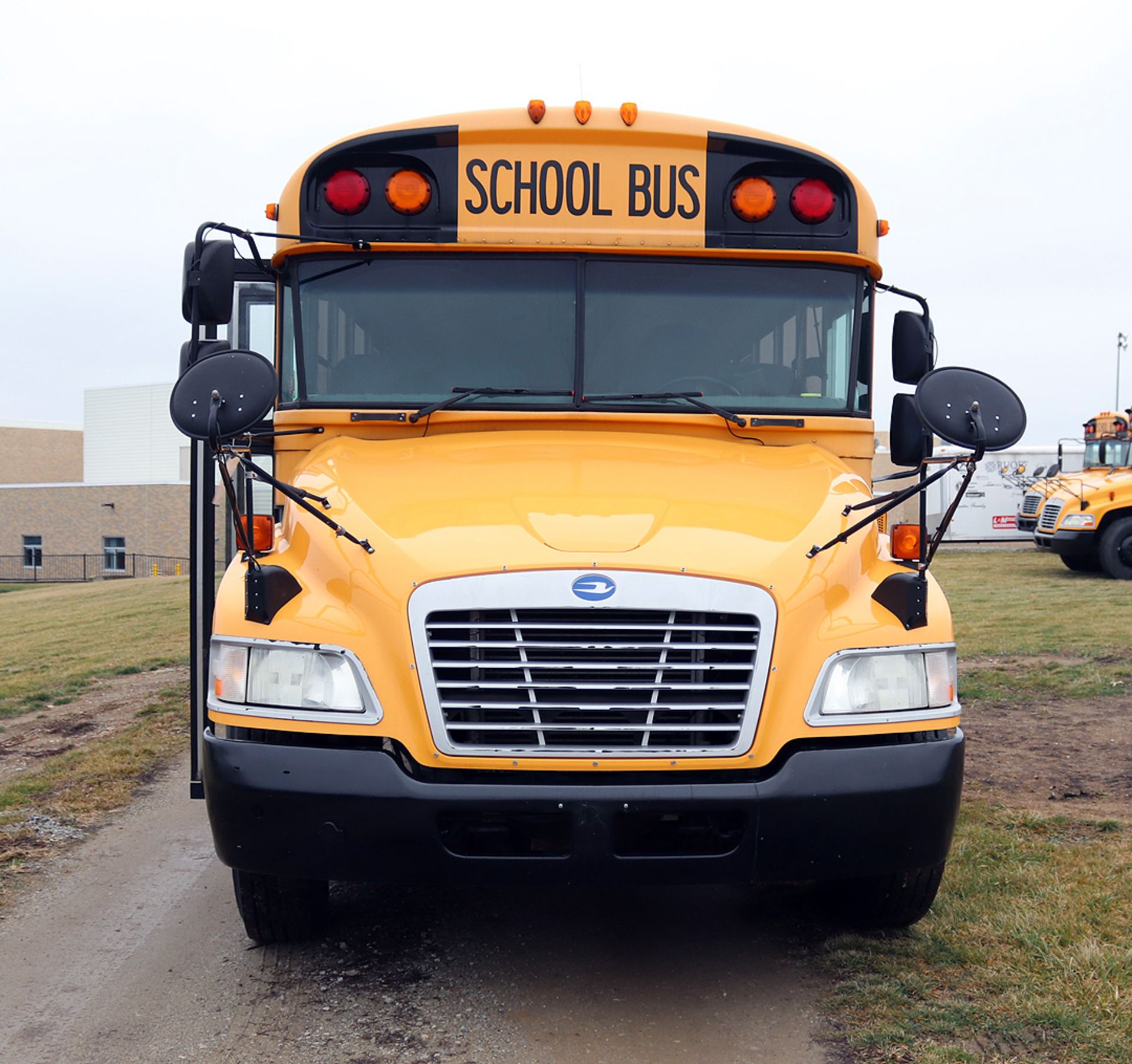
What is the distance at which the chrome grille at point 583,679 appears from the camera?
309 centimetres

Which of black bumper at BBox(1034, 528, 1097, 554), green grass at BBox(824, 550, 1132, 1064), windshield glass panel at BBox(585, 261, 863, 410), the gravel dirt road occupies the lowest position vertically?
the gravel dirt road

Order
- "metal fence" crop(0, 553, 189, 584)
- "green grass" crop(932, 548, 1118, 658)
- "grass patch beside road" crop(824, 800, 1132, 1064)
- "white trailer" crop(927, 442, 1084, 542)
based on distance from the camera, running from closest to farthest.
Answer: "grass patch beside road" crop(824, 800, 1132, 1064), "green grass" crop(932, 548, 1118, 658), "white trailer" crop(927, 442, 1084, 542), "metal fence" crop(0, 553, 189, 584)

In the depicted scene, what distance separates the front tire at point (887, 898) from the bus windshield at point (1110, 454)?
19.5 meters

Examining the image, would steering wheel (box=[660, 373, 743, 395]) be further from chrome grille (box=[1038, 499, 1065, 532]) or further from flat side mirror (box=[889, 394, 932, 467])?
chrome grille (box=[1038, 499, 1065, 532])

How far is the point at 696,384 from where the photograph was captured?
13.8ft

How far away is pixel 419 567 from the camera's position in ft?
10.5

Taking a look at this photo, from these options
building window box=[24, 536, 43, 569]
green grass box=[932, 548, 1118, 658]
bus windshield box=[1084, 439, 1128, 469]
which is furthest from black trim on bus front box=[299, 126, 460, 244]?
building window box=[24, 536, 43, 569]

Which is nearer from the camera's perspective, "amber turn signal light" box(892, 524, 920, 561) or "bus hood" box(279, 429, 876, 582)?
"bus hood" box(279, 429, 876, 582)

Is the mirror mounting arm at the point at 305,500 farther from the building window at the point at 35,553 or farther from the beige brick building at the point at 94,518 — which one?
the building window at the point at 35,553

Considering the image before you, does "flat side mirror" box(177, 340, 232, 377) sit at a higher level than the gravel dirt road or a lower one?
higher

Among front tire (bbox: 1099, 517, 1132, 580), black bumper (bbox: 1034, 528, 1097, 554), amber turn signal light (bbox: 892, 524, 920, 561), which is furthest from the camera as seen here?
black bumper (bbox: 1034, 528, 1097, 554)

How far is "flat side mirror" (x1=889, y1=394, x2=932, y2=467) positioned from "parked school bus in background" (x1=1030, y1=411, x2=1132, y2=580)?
16014 mm

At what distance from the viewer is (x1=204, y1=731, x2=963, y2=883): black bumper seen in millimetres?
3066

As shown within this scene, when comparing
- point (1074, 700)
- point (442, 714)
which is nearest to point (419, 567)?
point (442, 714)
